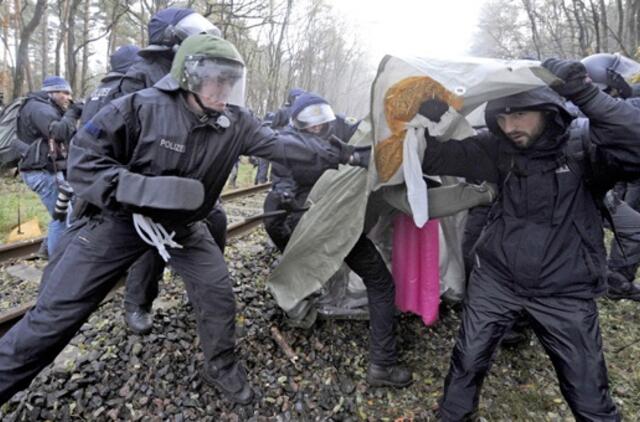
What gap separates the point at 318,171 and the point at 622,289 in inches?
141

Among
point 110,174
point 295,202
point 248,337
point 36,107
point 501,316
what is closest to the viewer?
point 110,174

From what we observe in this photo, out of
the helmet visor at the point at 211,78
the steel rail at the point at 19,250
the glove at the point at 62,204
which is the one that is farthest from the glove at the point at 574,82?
the steel rail at the point at 19,250

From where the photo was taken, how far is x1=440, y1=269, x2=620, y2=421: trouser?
216cm

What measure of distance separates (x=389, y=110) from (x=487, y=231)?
0.94m

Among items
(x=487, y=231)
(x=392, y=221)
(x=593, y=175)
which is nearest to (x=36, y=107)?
(x=392, y=221)

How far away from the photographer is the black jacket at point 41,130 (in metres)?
5.02

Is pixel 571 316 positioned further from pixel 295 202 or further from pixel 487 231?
pixel 295 202

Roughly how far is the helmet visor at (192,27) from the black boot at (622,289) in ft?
14.7

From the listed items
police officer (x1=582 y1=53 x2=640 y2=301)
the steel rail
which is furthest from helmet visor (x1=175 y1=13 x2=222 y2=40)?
the steel rail

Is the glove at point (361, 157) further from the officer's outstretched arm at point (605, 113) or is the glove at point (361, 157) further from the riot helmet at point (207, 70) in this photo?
the officer's outstretched arm at point (605, 113)

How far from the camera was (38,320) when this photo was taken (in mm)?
2287

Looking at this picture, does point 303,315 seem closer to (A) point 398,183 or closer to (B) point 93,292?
(A) point 398,183

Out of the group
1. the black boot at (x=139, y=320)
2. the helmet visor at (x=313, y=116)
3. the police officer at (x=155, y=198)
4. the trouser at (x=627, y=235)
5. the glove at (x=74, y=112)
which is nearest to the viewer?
the police officer at (x=155, y=198)

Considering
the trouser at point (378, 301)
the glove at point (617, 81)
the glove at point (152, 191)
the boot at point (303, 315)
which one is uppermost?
the glove at point (617, 81)
